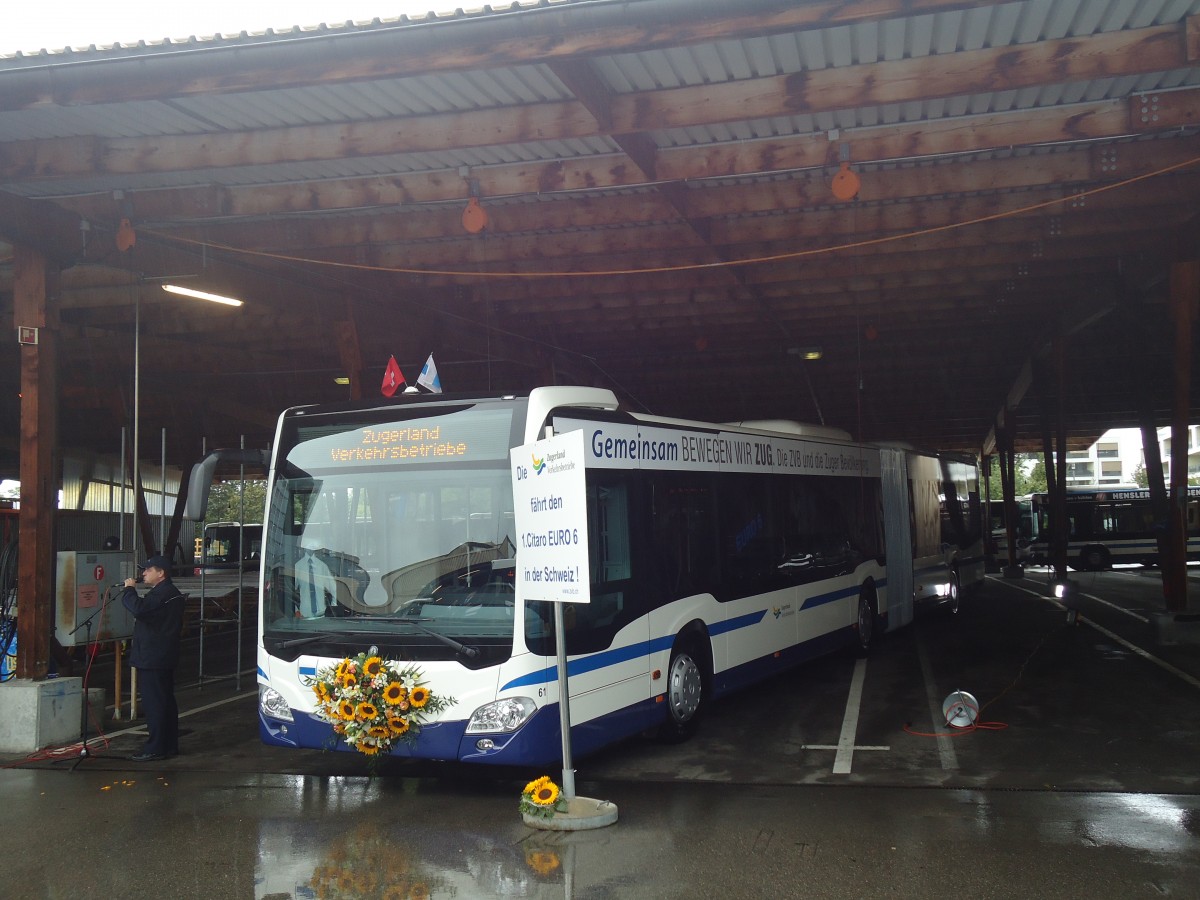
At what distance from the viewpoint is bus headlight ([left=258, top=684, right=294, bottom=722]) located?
747 centimetres

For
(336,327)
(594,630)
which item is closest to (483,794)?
(594,630)

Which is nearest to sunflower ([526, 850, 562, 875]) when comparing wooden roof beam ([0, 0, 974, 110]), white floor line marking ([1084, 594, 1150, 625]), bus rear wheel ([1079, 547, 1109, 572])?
wooden roof beam ([0, 0, 974, 110])

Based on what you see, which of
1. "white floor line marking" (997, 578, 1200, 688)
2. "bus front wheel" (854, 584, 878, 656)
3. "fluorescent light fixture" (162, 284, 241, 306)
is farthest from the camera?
"bus front wheel" (854, 584, 878, 656)

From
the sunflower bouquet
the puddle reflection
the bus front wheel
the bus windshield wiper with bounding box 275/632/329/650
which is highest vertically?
the bus windshield wiper with bounding box 275/632/329/650

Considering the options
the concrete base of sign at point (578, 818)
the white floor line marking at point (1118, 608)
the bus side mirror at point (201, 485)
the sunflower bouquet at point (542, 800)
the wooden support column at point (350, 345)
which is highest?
the wooden support column at point (350, 345)

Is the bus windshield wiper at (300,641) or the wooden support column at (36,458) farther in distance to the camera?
the wooden support column at (36,458)

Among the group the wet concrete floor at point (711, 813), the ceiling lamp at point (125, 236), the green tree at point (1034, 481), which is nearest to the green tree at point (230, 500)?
the ceiling lamp at point (125, 236)

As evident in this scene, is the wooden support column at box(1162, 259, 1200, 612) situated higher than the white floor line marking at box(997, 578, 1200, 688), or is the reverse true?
the wooden support column at box(1162, 259, 1200, 612)

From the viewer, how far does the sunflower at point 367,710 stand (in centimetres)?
685

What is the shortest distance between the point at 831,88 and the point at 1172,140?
4481 mm

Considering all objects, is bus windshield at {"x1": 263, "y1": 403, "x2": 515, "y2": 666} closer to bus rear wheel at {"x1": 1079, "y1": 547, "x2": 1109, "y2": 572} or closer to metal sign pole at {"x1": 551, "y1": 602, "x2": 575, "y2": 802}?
metal sign pole at {"x1": 551, "y1": 602, "x2": 575, "y2": 802}

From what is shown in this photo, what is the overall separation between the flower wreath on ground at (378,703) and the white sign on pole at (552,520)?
93cm

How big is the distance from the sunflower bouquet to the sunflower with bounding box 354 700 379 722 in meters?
1.09

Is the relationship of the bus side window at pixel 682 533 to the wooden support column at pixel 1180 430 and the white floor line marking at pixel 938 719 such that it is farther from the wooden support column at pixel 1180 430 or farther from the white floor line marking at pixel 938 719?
the wooden support column at pixel 1180 430
